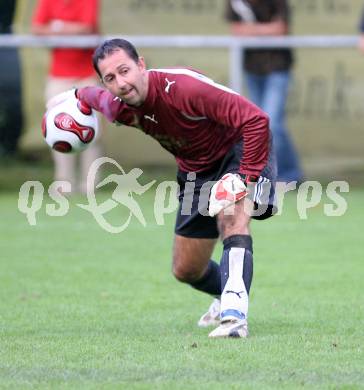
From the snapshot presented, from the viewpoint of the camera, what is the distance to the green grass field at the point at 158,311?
4.65 metres

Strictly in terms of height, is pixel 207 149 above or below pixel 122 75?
below

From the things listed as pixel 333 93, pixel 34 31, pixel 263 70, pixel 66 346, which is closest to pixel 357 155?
pixel 333 93

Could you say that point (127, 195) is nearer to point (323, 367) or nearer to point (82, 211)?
point (82, 211)

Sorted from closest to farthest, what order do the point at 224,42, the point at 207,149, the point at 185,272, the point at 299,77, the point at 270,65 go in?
the point at 207,149 → the point at 185,272 → the point at 270,65 → the point at 224,42 → the point at 299,77

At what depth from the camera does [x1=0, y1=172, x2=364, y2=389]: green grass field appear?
465cm

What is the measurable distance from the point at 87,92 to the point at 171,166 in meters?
7.04

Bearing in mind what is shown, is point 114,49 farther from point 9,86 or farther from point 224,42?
point 9,86

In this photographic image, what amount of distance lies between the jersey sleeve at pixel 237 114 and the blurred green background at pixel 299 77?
720cm

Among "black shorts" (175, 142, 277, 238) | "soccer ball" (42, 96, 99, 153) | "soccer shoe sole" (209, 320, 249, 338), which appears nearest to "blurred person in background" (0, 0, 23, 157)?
"soccer ball" (42, 96, 99, 153)

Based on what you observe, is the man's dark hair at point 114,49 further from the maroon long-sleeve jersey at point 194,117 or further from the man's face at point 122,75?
the maroon long-sleeve jersey at point 194,117

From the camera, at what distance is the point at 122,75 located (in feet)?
18.3

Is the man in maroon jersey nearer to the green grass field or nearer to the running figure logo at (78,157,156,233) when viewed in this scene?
the green grass field

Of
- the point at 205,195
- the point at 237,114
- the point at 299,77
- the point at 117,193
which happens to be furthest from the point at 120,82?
the point at 299,77

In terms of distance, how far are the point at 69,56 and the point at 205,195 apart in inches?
247
